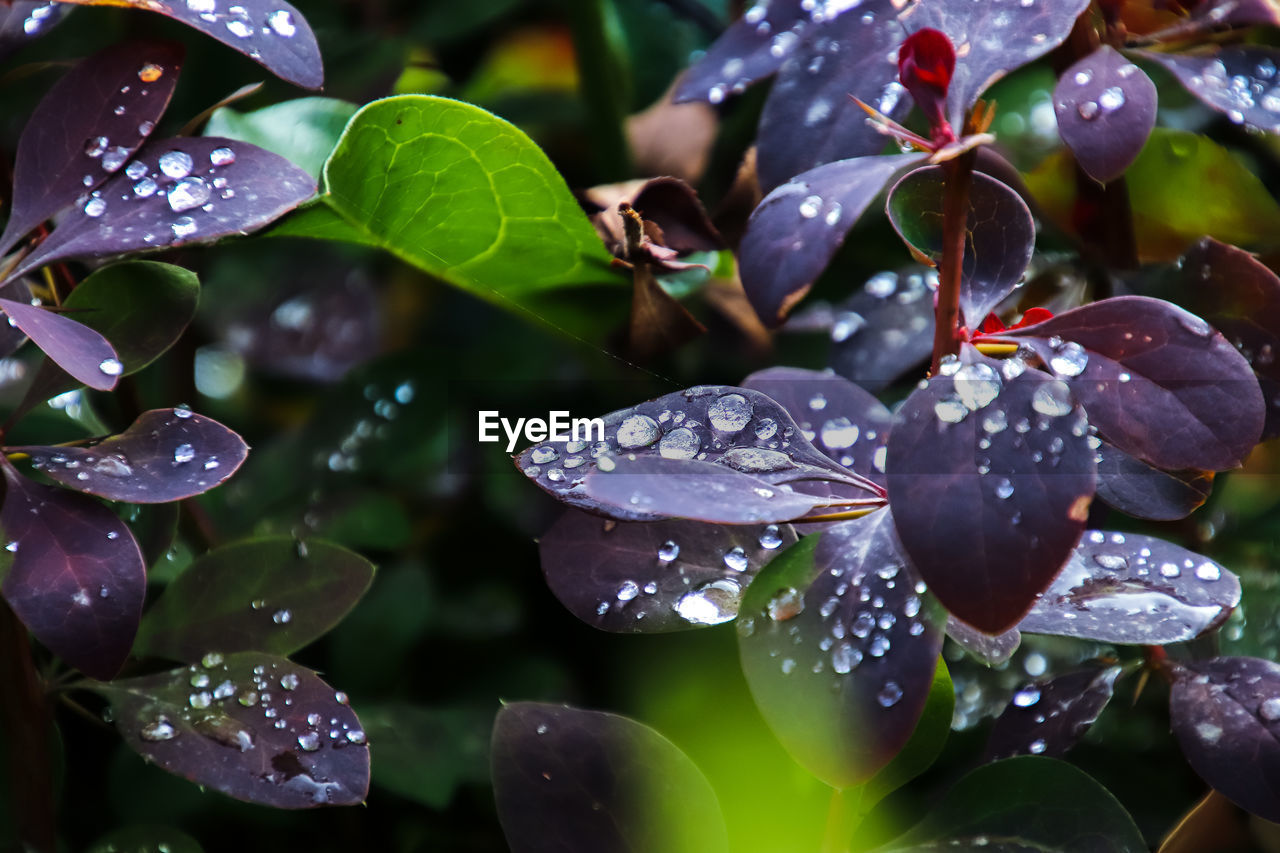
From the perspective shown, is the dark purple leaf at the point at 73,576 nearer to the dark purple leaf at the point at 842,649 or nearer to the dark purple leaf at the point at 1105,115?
the dark purple leaf at the point at 842,649

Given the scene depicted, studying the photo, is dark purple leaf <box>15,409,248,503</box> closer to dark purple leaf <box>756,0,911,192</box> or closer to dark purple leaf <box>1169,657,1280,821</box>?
dark purple leaf <box>756,0,911,192</box>

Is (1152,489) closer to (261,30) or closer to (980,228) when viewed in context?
(980,228)

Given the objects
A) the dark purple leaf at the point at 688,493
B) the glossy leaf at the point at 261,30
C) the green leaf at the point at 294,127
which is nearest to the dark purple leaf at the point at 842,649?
the dark purple leaf at the point at 688,493

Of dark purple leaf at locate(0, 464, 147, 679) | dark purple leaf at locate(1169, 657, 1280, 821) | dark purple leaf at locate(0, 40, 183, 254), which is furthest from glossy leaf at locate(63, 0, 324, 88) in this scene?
dark purple leaf at locate(1169, 657, 1280, 821)

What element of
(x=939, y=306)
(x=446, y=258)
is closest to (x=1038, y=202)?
(x=939, y=306)

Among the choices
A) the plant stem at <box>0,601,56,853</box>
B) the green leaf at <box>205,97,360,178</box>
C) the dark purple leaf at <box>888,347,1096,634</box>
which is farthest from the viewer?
the green leaf at <box>205,97,360,178</box>

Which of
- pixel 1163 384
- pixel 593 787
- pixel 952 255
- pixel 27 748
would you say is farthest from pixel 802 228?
pixel 27 748

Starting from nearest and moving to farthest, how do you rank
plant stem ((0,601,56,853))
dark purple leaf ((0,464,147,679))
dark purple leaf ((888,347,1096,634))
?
dark purple leaf ((888,347,1096,634)) → dark purple leaf ((0,464,147,679)) → plant stem ((0,601,56,853))
